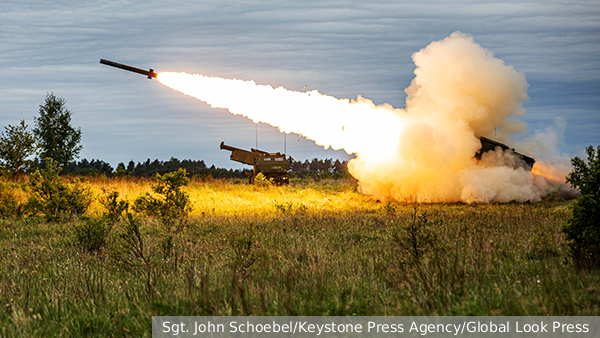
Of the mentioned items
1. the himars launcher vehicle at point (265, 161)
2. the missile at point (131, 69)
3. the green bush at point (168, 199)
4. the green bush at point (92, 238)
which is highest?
the missile at point (131, 69)

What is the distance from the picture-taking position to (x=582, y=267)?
7.14m

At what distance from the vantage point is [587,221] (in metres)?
7.67

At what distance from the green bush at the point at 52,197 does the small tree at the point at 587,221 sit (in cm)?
1696

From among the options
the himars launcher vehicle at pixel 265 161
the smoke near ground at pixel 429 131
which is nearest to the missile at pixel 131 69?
the smoke near ground at pixel 429 131

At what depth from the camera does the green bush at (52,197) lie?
17.9 meters

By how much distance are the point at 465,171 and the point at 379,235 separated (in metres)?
14.3

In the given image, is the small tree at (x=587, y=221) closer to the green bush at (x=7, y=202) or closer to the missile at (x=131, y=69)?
the missile at (x=131, y=69)

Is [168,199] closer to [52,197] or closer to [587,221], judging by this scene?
[52,197]

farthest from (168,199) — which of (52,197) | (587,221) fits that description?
(587,221)

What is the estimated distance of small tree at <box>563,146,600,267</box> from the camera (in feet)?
24.4

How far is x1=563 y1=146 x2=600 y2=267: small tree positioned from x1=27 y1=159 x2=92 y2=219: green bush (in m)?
17.0

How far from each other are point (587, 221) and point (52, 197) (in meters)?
17.8

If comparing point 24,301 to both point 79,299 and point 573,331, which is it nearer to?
point 79,299

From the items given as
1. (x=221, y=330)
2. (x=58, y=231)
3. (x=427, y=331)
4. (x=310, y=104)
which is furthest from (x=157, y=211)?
(x=427, y=331)
